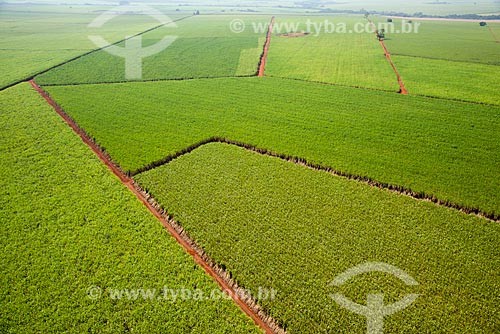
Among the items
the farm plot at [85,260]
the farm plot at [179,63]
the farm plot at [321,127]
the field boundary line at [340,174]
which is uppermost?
the farm plot at [179,63]

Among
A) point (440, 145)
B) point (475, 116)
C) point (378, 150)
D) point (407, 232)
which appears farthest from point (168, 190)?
point (475, 116)

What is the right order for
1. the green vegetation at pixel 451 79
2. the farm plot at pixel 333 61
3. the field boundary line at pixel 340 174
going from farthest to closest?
the farm plot at pixel 333 61 < the green vegetation at pixel 451 79 < the field boundary line at pixel 340 174

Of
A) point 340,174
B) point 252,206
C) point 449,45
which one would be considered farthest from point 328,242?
point 449,45

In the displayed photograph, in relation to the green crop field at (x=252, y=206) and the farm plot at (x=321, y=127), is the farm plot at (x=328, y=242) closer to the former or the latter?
the green crop field at (x=252, y=206)

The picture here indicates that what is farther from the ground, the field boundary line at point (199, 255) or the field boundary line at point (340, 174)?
the field boundary line at point (340, 174)

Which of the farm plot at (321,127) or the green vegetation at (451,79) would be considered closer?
the farm plot at (321,127)

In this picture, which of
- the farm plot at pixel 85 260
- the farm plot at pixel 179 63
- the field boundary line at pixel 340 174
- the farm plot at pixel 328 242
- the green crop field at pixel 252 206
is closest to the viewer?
the farm plot at pixel 85 260

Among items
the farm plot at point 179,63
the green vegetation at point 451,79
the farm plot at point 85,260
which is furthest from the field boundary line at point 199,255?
the green vegetation at point 451,79

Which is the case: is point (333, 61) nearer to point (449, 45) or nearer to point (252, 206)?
point (449, 45)
